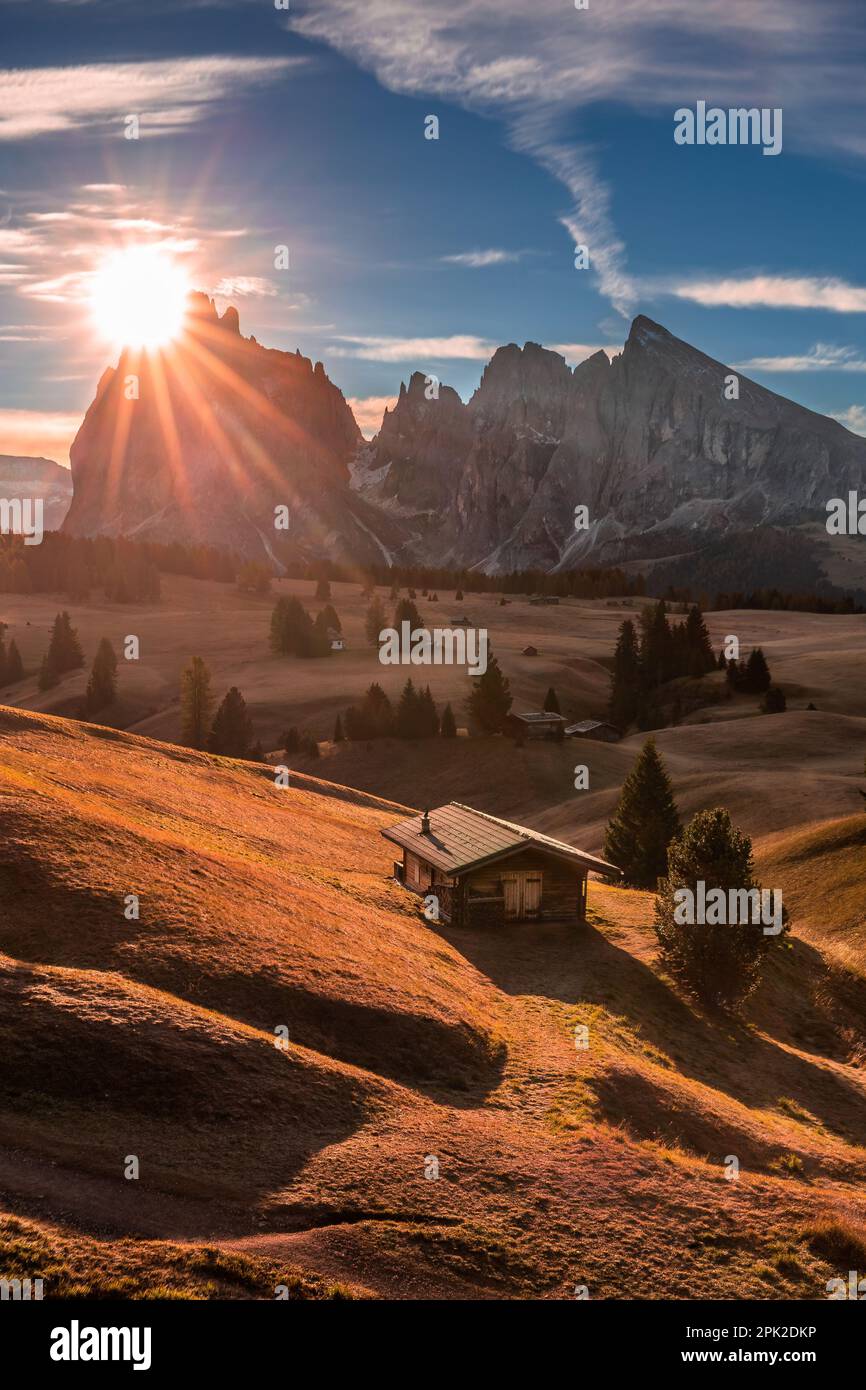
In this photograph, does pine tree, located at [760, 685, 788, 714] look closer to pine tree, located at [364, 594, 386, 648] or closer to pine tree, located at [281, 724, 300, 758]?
pine tree, located at [281, 724, 300, 758]

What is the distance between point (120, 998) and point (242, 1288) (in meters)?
9.31

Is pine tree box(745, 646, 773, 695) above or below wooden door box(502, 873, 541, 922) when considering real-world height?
above

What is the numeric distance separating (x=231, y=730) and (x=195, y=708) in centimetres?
456

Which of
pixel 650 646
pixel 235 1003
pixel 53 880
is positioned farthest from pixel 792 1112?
pixel 650 646

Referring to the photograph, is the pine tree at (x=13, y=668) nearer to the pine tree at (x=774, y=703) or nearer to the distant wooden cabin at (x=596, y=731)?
the distant wooden cabin at (x=596, y=731)

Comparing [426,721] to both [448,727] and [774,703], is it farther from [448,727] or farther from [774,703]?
[774,703]

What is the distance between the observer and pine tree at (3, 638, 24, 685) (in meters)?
143

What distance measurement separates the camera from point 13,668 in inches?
5674

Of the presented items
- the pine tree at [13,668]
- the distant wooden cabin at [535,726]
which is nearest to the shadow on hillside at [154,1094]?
the distant wooden cabin at [535,726]

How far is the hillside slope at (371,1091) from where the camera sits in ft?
55.3

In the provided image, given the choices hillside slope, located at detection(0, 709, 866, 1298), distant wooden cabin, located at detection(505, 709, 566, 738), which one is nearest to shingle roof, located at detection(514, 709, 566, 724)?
distant wooden cabin, located at detection(505, 709, 566, 738)

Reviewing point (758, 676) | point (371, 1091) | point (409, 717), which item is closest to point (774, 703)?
point (758, 676)

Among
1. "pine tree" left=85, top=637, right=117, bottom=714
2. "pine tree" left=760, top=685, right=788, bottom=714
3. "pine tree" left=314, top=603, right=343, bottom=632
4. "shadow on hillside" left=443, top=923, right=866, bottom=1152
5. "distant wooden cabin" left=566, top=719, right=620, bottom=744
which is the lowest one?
"shadow on hillside" left=443, top=923, right=866, bottom=1152

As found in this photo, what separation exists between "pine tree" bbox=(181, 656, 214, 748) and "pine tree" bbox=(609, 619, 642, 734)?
49.6m
